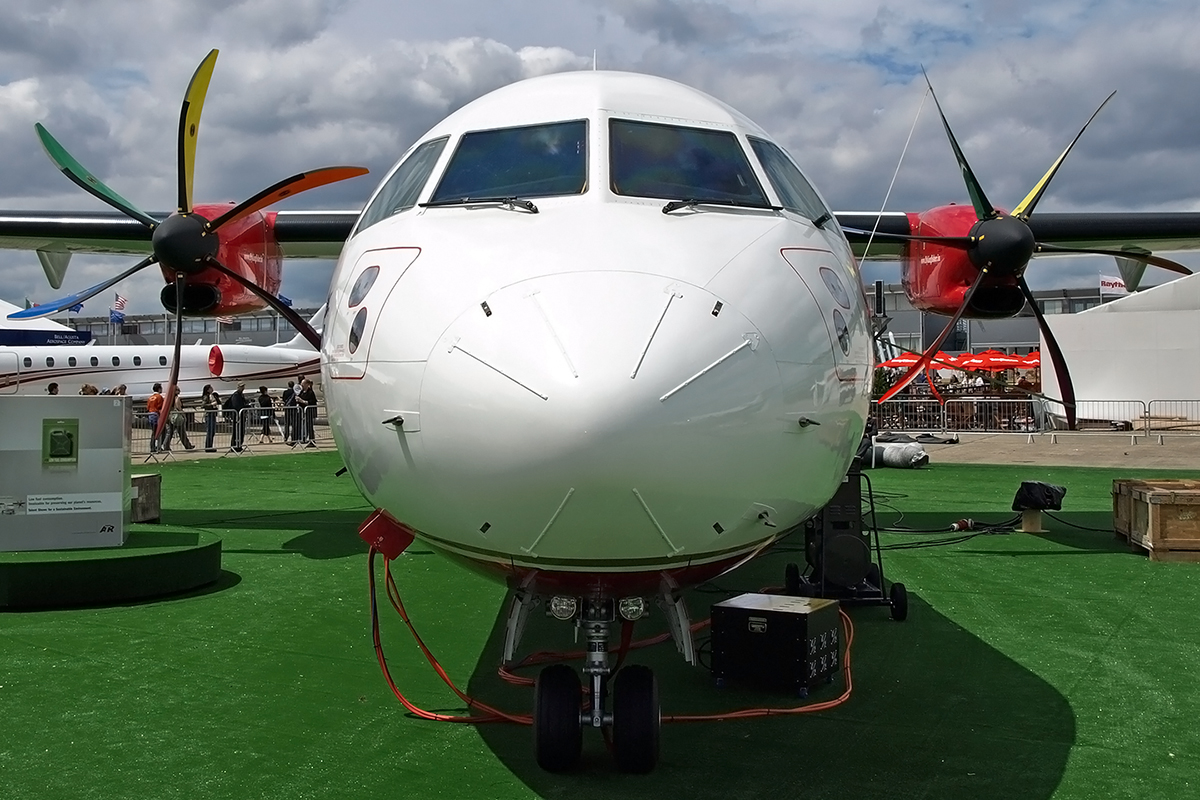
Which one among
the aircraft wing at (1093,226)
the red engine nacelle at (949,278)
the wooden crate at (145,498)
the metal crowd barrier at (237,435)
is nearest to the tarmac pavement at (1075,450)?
the aircraft wing at (1093,226)

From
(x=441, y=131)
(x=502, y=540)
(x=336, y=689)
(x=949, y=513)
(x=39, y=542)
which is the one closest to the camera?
(x=502, y=540)

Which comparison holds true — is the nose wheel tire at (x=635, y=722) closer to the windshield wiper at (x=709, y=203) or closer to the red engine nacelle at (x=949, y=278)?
the windshield wiper at (x=709, y=203)

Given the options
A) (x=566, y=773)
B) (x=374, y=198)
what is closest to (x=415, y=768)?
(x=566, y=773)

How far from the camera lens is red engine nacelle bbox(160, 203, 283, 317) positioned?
11.3 m

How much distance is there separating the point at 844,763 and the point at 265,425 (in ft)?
86.5

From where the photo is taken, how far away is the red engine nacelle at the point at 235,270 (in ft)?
37.1

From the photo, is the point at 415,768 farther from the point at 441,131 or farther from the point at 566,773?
the point at 441,131

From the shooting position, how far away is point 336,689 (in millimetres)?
5750

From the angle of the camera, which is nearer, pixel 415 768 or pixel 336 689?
pixel 415 768

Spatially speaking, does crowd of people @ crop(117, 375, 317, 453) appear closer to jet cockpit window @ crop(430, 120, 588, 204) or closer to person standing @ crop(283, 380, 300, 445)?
person standing @ crop(283, 380, 300, 445)

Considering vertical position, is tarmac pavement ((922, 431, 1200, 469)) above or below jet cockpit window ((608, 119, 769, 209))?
below

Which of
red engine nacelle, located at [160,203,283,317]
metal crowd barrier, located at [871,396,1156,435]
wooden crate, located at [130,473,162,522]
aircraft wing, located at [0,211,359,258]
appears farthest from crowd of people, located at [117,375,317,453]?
metal crowd barrier, located at [871,396,1156,435]

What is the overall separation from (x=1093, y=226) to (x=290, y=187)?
30.3 feet

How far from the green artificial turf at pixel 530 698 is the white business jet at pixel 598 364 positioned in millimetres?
658
